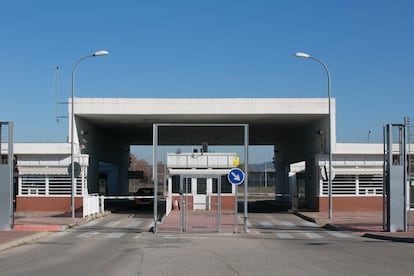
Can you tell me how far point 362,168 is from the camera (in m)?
37.4

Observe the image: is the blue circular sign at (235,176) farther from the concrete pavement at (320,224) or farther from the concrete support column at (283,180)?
the concrete support column at (283,180)

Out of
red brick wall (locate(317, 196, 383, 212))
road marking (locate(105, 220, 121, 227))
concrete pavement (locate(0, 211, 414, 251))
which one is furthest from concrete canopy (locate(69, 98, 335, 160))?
road marking (locate(105, 220, 121, 227))

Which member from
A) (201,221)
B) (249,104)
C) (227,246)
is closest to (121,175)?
(249,104)

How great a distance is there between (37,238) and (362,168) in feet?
73.8

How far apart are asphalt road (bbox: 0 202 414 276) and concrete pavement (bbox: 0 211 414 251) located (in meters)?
0.75

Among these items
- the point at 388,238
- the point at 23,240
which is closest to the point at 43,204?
the point at 23,240

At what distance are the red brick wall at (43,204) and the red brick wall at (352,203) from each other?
49.9 feet

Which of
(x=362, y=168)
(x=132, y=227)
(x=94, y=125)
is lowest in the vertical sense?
(x=132, y=227)

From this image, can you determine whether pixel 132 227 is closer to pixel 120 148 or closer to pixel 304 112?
pixel 304 112

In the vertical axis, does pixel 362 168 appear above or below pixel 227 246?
above

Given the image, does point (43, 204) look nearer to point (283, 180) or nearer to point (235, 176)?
point (235, 176)

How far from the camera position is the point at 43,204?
36969 millimetres

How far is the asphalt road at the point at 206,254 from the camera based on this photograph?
12.7 meters

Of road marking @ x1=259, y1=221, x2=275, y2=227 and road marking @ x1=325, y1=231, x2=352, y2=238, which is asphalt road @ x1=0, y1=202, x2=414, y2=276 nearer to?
road marking @ x1=325, y1=231, x2=352, y2=238
